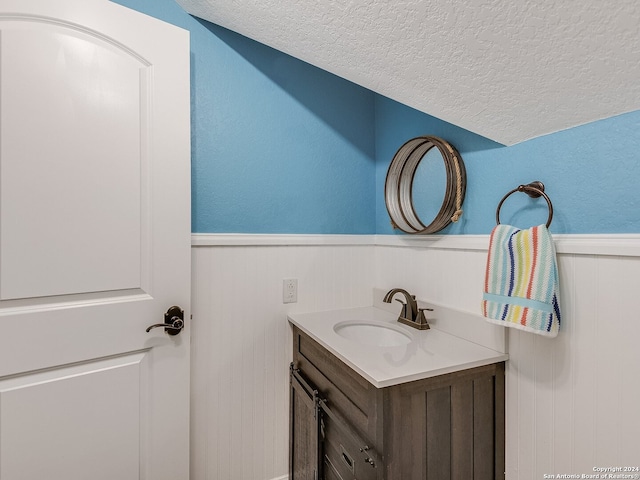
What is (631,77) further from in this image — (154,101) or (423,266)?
(154,101)

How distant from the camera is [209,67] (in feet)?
4.51

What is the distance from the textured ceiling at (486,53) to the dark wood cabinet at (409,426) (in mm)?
801

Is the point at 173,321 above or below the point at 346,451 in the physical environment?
above

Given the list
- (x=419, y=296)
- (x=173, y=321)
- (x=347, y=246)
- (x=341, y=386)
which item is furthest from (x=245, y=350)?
(x=419, y=296)

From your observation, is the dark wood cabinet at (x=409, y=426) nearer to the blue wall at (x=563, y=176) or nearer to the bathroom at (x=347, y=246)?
the bathroom at (x=347, y=246)

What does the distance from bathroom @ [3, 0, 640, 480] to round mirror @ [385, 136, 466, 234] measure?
0.05 m

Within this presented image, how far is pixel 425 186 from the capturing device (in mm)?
1457

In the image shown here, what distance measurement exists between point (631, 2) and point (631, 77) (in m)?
0.20

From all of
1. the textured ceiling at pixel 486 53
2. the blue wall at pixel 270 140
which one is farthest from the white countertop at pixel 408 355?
the textured ceiling at pixel 486 53

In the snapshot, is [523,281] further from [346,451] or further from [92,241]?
[92,241]

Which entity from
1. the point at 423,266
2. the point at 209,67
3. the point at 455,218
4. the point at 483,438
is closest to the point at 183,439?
the point at 483,438

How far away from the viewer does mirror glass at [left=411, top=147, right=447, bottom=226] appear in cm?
137

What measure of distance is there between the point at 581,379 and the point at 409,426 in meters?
0.49

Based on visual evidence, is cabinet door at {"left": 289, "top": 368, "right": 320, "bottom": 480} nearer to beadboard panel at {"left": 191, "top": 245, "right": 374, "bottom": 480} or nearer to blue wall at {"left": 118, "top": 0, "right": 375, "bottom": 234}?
beadboard panel at {"left": 191, "top": 245, "right": 374, "bottom": 480}
